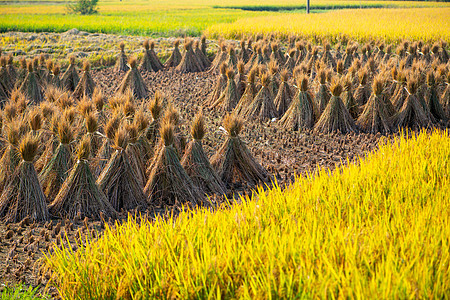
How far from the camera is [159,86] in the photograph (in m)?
9.73

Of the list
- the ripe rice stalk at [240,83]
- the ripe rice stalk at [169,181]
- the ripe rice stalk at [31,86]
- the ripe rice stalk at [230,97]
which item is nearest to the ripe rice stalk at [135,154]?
the ripe rice stalk at [169,181]

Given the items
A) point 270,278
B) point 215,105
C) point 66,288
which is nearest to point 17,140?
point 66,288

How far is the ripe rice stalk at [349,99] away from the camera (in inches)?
270

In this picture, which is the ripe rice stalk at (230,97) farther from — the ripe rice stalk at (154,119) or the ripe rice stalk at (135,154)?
the ripe rice stalk at (135,154)

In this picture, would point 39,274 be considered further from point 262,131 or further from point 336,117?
point 336,117

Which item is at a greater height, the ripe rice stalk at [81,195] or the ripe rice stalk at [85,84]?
the ripe rice stalk at [85,84]

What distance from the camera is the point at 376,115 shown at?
659cm

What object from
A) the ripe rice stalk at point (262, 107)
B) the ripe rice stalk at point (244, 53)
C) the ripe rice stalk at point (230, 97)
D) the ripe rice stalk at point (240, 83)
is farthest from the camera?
the ripe rice stalk at point (244, 53)

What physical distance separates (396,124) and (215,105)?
3.16 m

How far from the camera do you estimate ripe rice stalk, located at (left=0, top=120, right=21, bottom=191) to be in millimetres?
4082

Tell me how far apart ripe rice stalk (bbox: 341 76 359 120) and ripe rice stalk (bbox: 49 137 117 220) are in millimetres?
4381

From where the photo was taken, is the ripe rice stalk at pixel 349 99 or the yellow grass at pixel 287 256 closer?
the yellow grass at pixel 287 256

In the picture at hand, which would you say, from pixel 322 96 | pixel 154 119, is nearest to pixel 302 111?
pixel 322 96

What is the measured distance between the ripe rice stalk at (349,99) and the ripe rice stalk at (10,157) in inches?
191
